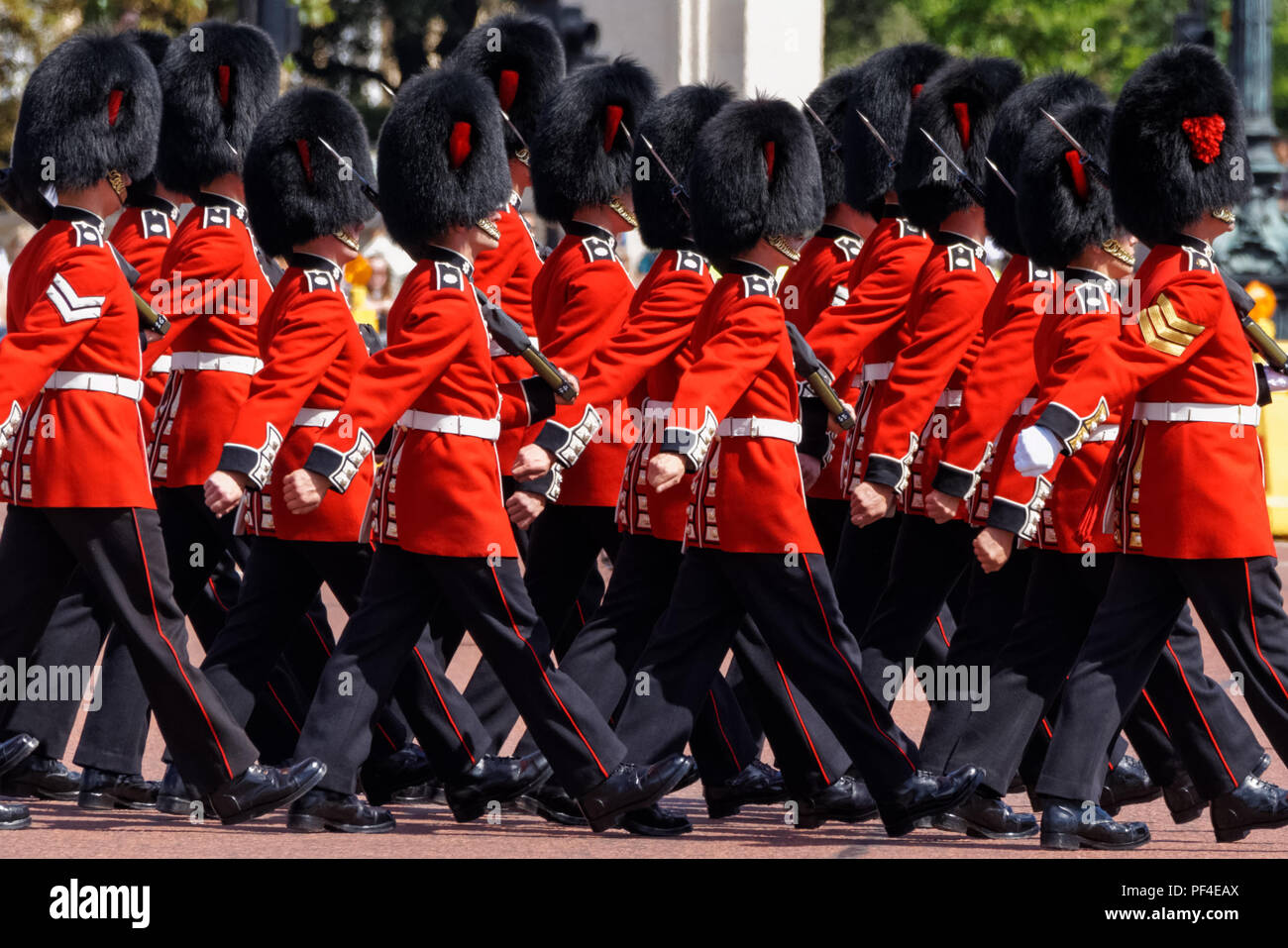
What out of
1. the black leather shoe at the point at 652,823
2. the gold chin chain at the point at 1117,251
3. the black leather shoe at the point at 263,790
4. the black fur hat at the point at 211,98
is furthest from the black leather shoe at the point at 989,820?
the black fur hat at the point at 211,98

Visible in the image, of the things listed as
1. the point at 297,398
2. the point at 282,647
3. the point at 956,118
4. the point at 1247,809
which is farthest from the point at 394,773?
the point at 956,118

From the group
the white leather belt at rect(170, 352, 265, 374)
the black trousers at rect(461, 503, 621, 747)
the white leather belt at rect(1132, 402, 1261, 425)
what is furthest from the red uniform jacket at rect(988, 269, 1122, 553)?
the white leather belt at rect(170, 352, 265, 374)

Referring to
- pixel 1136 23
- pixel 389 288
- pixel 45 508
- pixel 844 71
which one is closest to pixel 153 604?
pixel 45 508

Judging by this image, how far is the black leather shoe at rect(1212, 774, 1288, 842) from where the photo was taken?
5180mm

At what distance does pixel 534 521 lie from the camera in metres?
5.98

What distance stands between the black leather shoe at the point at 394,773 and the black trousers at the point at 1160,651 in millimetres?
1363

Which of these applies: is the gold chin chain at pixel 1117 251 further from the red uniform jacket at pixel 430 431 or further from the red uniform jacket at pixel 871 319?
the red uniform jacket at pixel 430 431

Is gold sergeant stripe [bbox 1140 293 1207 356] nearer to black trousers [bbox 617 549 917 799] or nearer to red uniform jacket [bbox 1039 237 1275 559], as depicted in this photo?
red uniform jacket [bbox 1039 237 1275 559]

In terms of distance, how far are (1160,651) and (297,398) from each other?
180 centimetres

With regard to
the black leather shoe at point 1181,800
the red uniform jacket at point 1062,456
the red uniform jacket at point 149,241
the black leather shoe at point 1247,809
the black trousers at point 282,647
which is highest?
the red uniform jacket at point 149,241

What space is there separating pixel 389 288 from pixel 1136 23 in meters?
21.5

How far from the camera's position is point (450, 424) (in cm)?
526

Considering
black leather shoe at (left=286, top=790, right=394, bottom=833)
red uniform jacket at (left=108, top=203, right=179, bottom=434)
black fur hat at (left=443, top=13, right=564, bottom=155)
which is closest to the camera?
black leather shoe at (left=286, top=790, right=394, bottom=833)

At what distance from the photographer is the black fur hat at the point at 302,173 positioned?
5.70 m
